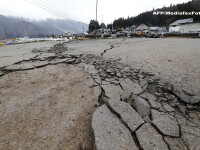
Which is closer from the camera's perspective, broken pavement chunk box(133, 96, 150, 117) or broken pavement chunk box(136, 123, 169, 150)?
broken pavement chunk box(136, 123, 169, 150)

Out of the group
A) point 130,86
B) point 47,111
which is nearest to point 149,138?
point 130,86

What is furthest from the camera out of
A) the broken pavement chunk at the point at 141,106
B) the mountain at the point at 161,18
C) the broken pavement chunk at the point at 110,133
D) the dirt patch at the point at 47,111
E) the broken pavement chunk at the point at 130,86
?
the mountain at the point at 161,18

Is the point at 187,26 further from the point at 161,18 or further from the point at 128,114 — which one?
the point at 128,114

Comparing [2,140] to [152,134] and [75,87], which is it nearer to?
[75,87]

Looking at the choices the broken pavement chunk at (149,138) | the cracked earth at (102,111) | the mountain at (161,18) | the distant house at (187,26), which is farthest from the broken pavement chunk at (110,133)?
the mountain at (161,18)

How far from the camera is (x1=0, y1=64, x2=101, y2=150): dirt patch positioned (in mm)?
1313

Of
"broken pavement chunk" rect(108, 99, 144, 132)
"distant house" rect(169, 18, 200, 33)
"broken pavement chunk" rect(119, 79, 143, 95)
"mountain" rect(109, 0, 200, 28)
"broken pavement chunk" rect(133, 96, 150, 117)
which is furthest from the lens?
"mountain" rect(109, 0, 200, 28)

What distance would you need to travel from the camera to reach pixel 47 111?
1.80 metres

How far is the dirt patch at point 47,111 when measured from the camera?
1.31m

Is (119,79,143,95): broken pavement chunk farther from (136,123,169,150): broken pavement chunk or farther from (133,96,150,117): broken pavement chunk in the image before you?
(136,123,169,150): broken pavement chunk

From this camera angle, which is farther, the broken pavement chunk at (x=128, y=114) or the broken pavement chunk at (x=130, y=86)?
the broken pavement chunk at (x=130, y=86)

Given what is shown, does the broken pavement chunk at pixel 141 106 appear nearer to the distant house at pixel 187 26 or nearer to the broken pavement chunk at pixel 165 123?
the broken pavement chunk at pixel 165 123

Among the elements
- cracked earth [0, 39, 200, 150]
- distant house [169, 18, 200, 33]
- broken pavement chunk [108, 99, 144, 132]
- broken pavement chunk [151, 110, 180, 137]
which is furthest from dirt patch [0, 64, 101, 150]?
distant house [169, 18, 200, 33]

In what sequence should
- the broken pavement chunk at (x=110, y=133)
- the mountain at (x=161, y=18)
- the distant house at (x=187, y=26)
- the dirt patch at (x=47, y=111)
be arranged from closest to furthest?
the broken pavement chunk at (x=110, y=133) < the dirt patch at (x=47, y=111) < the distant house at (x=187, y=26) < the mountain at (x=161, y=18)
